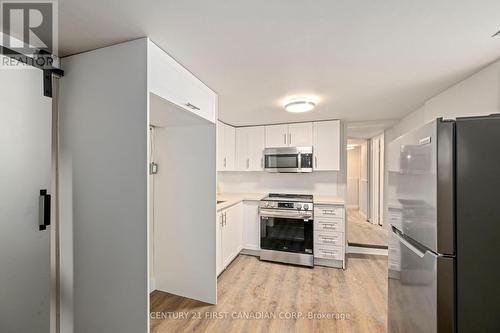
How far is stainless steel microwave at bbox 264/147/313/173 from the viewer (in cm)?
345

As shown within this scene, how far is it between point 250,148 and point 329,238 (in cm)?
196

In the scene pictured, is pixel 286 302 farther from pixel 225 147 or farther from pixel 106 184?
pixel 225 147

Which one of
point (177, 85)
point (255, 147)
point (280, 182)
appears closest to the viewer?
point (177, 85)

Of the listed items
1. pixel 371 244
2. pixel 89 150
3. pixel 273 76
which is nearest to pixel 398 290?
pixel 273 76

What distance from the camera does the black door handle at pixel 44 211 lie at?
143cm

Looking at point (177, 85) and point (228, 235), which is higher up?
point (177, 85)

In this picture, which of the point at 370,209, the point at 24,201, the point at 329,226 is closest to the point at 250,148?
the point at 329,226

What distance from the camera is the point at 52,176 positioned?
154 cm

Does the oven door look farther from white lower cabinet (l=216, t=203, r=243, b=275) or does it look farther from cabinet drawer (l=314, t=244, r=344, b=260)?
white lower cabinet (l=216, t=203, r=243, b=275)

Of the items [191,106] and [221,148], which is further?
[221,148]

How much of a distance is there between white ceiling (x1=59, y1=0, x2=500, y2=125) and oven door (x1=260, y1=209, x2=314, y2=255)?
6.16 feet

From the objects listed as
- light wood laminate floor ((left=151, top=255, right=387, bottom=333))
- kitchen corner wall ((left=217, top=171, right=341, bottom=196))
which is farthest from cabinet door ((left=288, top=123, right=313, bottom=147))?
light wood laminate floor ((left=151, top=255, right=387, bottom=333))

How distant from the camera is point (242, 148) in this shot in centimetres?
391

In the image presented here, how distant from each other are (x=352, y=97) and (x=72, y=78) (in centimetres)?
263
